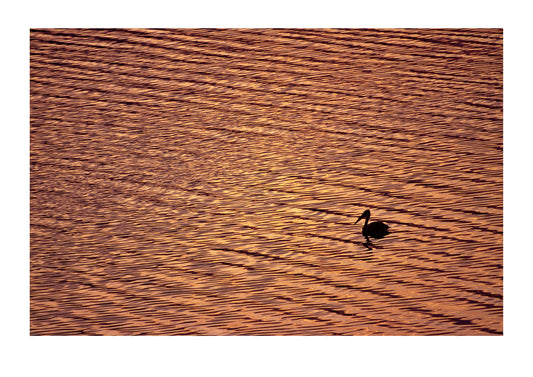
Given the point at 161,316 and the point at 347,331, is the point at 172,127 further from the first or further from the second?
the point at 347,331

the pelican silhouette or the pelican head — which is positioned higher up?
the pelican head

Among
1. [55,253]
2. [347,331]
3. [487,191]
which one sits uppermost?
[487,191]

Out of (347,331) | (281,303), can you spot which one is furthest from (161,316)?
(347,331)

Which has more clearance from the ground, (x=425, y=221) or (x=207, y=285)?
(x=425, y=221)

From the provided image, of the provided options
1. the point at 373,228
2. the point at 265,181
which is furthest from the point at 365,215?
the point at 265,181

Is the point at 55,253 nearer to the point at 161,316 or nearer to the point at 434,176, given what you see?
the point at 161,316
